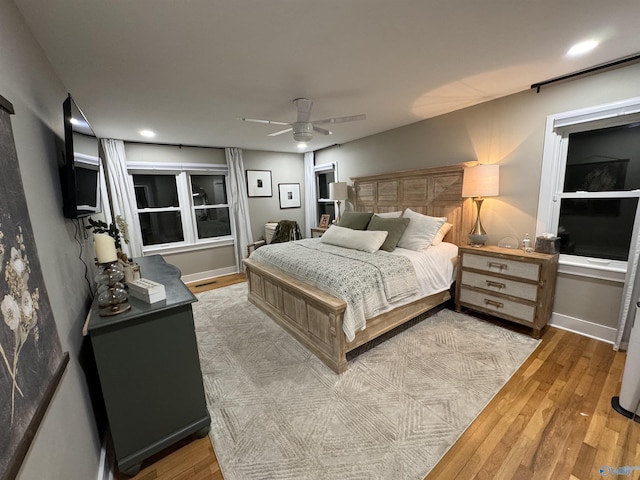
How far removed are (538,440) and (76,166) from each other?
299 centimetres

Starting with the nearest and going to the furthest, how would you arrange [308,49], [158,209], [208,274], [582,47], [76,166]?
[76,166] < [308,49] < [582,47] < [158,209] < [208,274]

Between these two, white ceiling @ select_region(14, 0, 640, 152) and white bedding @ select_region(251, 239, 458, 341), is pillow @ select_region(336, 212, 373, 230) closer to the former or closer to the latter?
white bedding @ select_region(251, 239, 458, 341)

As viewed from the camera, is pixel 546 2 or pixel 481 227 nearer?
pixel 546 2

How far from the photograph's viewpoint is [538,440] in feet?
5.03

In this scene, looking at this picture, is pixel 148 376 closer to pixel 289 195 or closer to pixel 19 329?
pixel 19 329

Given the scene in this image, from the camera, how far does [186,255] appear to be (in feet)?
15.2

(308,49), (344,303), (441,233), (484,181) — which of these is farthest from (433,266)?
(308,49)

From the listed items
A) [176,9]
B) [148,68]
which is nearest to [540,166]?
[176,9]

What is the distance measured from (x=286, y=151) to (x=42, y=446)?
5.16 m

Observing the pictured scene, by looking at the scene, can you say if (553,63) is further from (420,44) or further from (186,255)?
(186,255)

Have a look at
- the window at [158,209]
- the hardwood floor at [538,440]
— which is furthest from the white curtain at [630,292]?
the window at [158,209]

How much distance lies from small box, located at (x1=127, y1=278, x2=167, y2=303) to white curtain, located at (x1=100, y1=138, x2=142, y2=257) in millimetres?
2711

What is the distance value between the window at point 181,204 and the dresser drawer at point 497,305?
13.3 ft

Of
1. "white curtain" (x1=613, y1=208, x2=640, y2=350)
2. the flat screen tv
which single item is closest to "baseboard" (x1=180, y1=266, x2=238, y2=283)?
the flat screen tv
